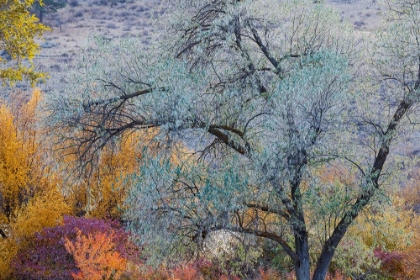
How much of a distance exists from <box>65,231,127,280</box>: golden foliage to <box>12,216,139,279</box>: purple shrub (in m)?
0.72

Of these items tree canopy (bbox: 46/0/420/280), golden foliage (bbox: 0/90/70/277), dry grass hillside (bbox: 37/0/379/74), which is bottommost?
golden foliage (bbox: 0/90/70/277)

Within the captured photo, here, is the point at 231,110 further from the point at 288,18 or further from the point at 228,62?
the point at 288,18

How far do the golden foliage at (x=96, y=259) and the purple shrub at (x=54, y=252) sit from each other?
72 centimetres

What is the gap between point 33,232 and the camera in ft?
57.5

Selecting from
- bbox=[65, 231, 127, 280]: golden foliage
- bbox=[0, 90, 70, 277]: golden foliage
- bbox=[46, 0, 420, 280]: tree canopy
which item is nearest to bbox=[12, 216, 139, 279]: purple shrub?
bbox=[0, 90, 70, 277]: golden foliage

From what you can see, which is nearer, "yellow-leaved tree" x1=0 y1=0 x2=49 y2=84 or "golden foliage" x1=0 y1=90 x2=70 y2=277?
"yellow-leaved tree" x1=0 y1=0 x2=49 y2=84

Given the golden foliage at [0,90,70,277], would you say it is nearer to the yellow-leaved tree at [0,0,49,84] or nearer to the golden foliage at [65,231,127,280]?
the golden foliage at [65,231,127,280]

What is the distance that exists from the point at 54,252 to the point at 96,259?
96.5 inches

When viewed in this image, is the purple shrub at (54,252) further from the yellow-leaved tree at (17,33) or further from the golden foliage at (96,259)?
the yellow-leaved tree at (17,33)

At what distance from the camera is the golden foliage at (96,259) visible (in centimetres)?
1527

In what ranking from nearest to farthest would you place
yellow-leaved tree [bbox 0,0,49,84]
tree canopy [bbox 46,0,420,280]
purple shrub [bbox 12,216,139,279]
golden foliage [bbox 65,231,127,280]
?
tree canopy [bbox 46,0,420,280] → yellow-leaved tree [bbox 0,0,49,84] → golden foliage [bbox 65,231,127,280] → purple shrub [bbox 12,216,139,279]

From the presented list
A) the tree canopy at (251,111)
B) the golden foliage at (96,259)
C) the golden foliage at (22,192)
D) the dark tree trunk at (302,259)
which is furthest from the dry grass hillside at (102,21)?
the dark tree trunk at (302,259)

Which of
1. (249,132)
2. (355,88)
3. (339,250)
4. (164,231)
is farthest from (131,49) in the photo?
(339,250)

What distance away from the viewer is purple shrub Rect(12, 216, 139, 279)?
1628 cm
